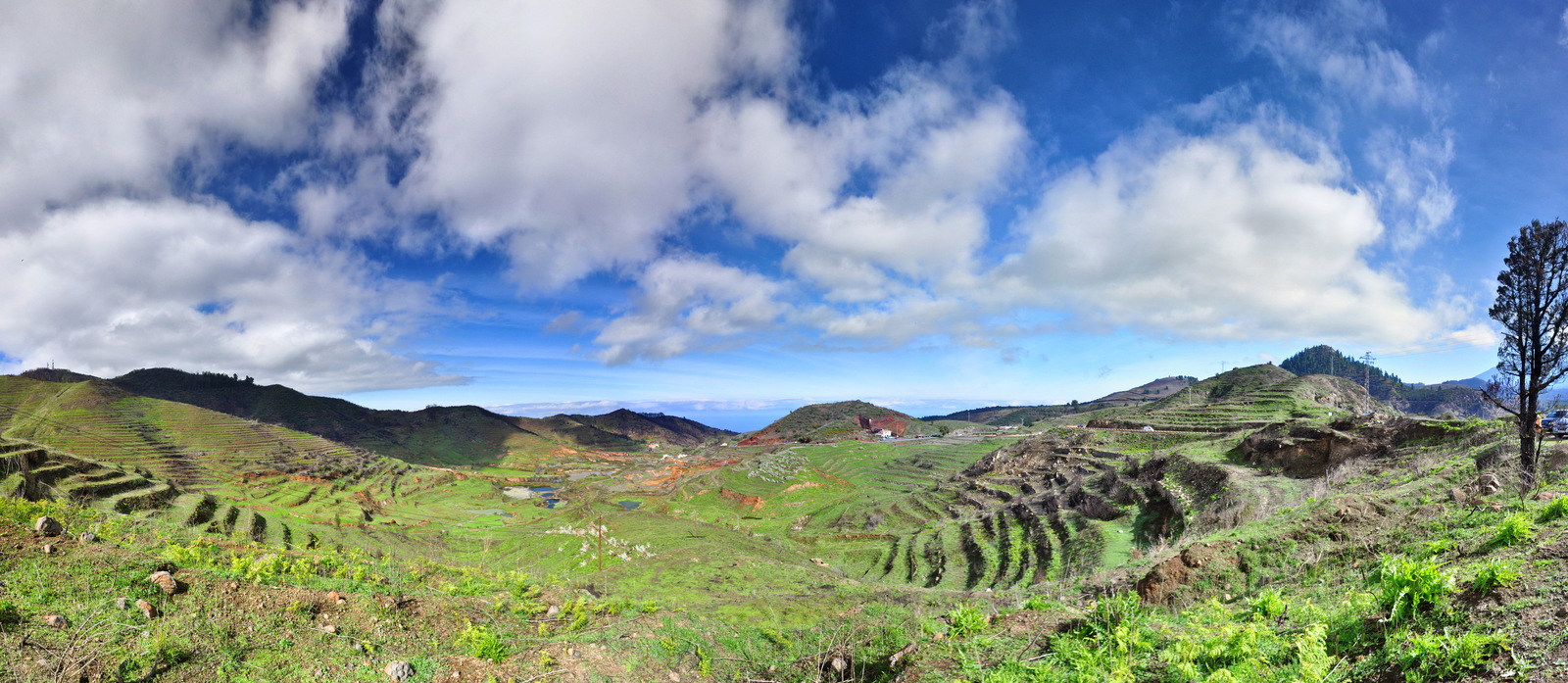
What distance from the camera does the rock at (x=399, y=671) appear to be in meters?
9.12

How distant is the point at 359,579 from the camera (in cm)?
1351

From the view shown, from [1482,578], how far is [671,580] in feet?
131

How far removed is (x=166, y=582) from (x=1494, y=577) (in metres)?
20.1

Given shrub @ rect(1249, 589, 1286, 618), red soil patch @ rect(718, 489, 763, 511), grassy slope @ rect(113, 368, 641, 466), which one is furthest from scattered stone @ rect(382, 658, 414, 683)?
grassy slope @ rect(113, 368, 641, 466)

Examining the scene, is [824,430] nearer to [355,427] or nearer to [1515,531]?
[355,427]

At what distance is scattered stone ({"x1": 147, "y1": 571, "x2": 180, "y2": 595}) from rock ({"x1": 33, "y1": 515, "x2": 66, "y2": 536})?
2.72m

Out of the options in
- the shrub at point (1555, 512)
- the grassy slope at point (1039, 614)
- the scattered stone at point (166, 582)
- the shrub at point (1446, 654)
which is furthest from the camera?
the scattered stone at point (166, 582)

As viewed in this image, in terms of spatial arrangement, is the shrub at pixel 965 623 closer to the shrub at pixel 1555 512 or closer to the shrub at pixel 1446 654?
the shrub at pixel 1446 654

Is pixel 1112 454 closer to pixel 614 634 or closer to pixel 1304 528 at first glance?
pixel 1304 528

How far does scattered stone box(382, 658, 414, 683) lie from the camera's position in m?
9.11

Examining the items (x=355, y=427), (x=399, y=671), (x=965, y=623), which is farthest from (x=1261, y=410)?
(x=355, y=427)

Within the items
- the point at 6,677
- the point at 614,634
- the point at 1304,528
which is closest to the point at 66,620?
the point at 6,677

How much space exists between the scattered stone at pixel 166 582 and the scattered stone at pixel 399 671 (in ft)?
13.1

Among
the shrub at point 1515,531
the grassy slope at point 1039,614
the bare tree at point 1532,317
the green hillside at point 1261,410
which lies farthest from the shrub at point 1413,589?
the green hillside at point 1261,410
